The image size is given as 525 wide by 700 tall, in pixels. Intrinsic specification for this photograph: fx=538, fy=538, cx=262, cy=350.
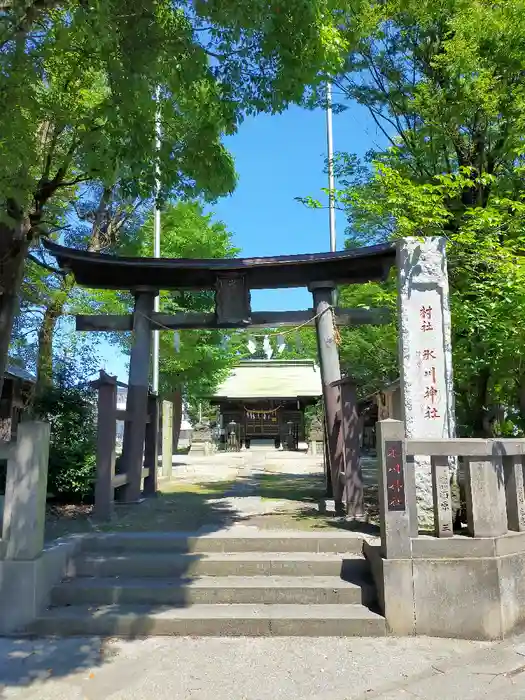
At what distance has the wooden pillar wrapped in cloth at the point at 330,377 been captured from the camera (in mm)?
8357

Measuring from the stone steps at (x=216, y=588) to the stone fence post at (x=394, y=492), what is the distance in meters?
0.62

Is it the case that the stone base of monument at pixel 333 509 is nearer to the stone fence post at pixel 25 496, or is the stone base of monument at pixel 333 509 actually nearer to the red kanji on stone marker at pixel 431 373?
the red kanji on stone marker at pixel 431 373

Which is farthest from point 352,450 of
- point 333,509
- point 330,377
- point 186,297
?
point 186,297

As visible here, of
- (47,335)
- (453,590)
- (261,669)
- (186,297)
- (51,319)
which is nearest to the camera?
(261,669)

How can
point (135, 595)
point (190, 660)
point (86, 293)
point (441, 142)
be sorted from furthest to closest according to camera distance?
point (86, 293), point (441, 142), point (135, 595), point (190, 660)

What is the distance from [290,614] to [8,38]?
6162 mm

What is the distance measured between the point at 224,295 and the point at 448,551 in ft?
18.3

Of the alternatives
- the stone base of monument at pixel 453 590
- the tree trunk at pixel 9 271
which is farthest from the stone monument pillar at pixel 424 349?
the tree trunk at pixel 9 271

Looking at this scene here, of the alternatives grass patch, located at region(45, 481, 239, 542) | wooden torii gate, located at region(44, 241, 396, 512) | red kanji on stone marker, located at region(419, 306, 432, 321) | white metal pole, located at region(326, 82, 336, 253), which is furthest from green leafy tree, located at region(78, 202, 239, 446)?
red kanji on stone marker, located at region(419, 306, 432, 321)

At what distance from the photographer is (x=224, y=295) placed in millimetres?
9336

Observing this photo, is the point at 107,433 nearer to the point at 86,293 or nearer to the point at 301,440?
the point at 86,293

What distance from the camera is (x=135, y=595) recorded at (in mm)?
5492

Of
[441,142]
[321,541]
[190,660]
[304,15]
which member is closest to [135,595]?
[190,660]

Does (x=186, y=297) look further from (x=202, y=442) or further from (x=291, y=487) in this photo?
(x=202, y=442)
